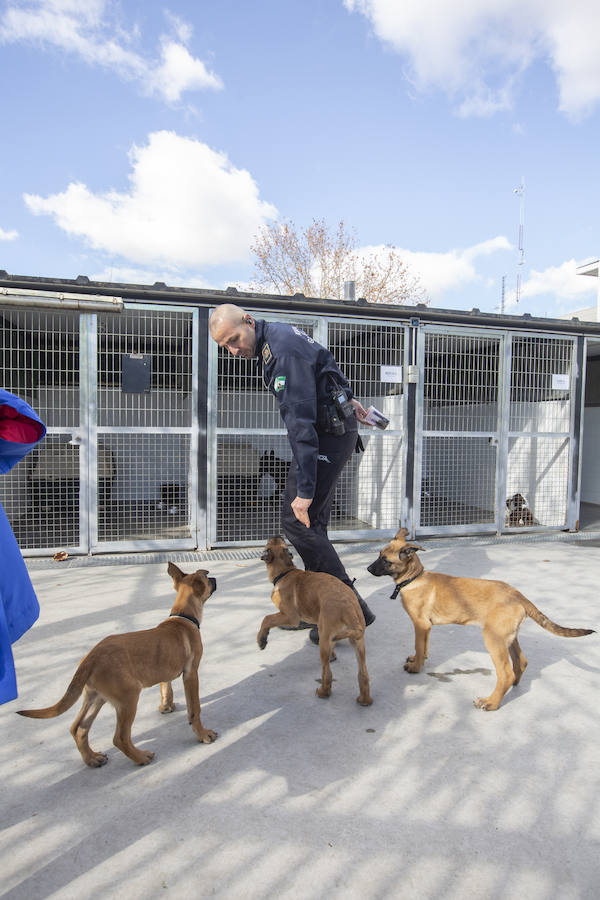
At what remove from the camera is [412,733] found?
228 centimetres

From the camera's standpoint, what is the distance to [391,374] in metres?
6.24

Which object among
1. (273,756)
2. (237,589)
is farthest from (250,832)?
(237,589)

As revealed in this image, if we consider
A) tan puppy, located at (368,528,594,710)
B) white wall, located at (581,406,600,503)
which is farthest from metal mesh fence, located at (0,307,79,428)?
white wall, located at (581,406,600,503)

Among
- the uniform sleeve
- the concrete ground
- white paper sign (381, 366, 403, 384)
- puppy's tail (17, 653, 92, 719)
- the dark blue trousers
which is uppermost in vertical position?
white paper sign (381, 366, 403, 384)

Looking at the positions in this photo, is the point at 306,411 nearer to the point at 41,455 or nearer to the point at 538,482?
the point at 41,455

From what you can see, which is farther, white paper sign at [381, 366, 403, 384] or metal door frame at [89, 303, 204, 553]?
white paper sign at [381, 366, 403, 384]

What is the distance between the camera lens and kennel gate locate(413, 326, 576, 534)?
6.63 m

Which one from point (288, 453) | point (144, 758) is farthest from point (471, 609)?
point (288, 453)

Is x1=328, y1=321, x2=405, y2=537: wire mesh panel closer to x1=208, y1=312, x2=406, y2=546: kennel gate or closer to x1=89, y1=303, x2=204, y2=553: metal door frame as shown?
x1=208, y1=312, x2=406, y2=546: kennel gate

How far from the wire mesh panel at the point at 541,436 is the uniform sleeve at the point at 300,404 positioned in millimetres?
4521

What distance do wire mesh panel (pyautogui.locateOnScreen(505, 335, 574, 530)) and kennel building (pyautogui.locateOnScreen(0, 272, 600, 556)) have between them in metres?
0.02

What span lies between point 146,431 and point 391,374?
9.38 ft

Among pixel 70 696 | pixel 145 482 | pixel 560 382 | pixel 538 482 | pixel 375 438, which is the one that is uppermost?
pixel 560 382

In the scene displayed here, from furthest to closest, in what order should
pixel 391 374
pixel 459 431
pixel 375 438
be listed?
pixel 375 438 → pixel 459 431 → pixel 391 374
